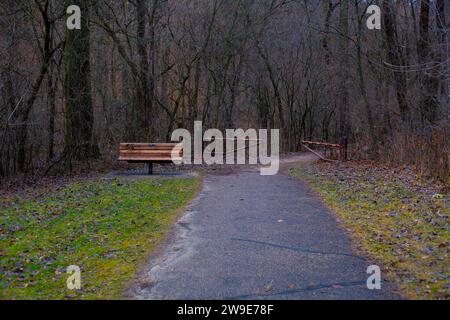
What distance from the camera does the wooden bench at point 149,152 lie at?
16755 mm

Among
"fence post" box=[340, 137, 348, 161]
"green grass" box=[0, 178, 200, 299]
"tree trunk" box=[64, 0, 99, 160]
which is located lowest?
"green grass" box=[0, 178, 200, 299]

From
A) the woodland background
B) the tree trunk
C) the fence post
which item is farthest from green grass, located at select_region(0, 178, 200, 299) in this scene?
the fence post

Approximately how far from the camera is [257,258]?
7.45m

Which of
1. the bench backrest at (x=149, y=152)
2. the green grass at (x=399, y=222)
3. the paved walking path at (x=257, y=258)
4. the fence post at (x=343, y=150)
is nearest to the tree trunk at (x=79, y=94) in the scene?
the bench backrest at (x=149, y=152)

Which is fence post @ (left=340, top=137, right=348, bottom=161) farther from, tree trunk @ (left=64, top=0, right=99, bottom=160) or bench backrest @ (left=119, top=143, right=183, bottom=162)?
tree trunk @ (left=64, top=0, right=99, bottom=160)

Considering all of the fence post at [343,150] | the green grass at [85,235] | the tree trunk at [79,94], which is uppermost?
the tree trunk at [79,94]

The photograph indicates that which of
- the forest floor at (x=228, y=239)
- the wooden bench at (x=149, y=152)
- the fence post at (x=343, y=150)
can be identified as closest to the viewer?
the forest floor at (x=228, y=239)

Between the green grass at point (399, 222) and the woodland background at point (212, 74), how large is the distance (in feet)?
5.33

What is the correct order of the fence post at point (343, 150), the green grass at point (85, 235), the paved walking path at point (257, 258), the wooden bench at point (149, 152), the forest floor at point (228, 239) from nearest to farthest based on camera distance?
the paved walking path at point (257, 258)
the forest floor at point (228, 239)
the green grass at point (85, 235)
the wooden bench at point (149, 152)
the fence post at point (343, 150)

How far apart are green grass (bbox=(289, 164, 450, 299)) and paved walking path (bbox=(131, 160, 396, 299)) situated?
37 centimetres

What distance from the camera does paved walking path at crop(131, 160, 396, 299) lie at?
6125 mm

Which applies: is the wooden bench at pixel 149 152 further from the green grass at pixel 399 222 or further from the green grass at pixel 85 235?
the green grass at pixel 399 222

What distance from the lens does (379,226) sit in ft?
31.2

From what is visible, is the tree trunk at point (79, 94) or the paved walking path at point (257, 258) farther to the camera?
the tree trunk at point (79, 94)
